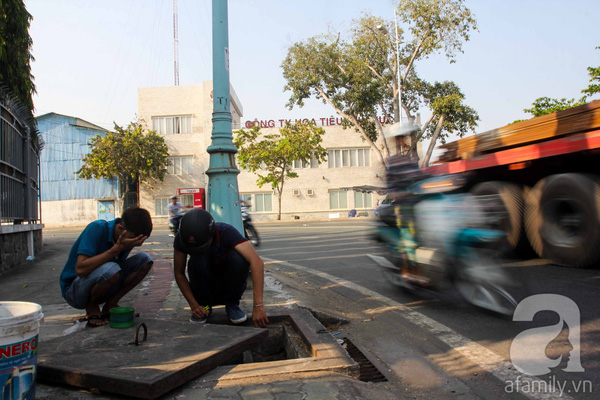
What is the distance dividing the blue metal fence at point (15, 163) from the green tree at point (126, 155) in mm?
29328

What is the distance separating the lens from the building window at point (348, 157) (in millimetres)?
43281

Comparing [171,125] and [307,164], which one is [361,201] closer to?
[307,164]

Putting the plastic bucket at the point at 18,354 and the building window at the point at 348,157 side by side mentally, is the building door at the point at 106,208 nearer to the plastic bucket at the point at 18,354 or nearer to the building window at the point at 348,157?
the building window at the point at 348,157

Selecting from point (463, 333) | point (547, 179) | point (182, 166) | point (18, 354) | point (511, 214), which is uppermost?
point (182, 166)

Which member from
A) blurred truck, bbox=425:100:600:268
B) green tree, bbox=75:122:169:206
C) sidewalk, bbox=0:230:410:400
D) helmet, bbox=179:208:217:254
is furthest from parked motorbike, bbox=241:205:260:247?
green tree, bbox=75:122:169:206

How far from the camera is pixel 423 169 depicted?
5.14 m

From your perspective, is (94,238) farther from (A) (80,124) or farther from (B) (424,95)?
(A) (80,124)

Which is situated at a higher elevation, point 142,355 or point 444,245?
point 444,245

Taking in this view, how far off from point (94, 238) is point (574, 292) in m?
4.50

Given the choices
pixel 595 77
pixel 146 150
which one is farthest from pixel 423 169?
pixel 146 150

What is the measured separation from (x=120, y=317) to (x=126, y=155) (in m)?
37.8

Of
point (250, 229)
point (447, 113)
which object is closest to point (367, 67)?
point (447, 113)

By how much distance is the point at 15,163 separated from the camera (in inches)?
333

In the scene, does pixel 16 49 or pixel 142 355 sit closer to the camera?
pixel 142 355
